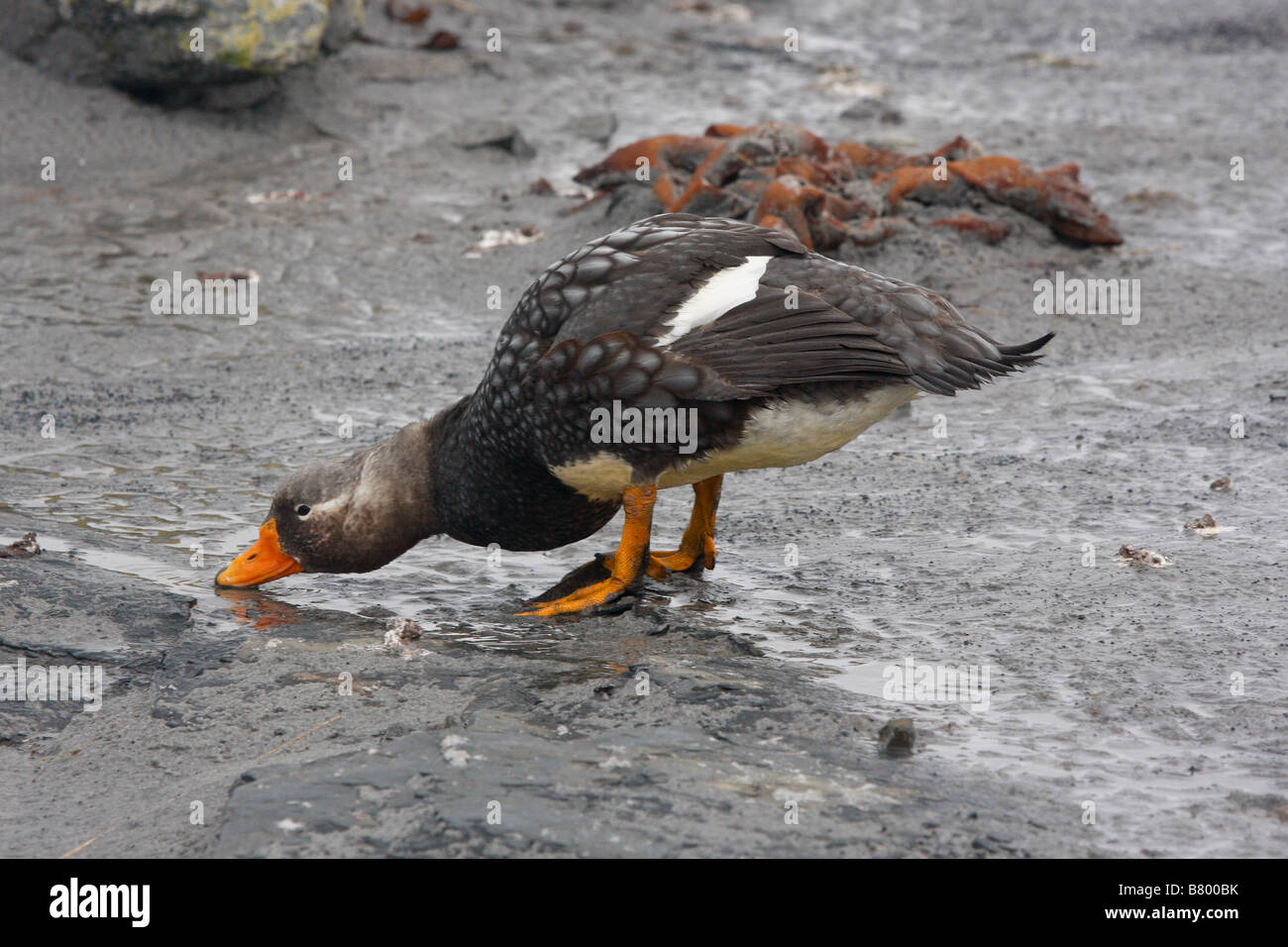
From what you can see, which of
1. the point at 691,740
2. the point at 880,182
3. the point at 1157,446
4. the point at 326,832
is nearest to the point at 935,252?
the point at 880,182

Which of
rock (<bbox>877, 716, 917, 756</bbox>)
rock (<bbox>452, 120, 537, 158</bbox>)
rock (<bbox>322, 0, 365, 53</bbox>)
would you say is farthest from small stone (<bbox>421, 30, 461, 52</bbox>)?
→ rock (<bbox>877, 716, 917, 756</bbox>)

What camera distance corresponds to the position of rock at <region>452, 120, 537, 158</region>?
10.8m

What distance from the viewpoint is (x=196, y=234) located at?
891 cm

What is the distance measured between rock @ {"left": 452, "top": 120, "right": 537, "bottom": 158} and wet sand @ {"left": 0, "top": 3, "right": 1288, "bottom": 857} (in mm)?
101

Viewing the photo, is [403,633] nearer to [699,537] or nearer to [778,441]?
[699,537]

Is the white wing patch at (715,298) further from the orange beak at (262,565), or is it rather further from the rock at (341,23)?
the rock at (341,23)

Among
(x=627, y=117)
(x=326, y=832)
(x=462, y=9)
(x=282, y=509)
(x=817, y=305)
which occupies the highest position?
(x=462, y=9)

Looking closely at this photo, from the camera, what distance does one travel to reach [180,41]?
998 cm

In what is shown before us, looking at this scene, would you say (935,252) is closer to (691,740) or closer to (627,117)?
(627,117)

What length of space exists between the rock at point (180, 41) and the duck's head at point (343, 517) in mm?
6371

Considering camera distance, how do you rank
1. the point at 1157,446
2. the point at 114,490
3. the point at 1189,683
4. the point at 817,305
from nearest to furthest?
the point at 1189,683 → the point at 817,305 → the point at 114,490 → the point at 1157,446

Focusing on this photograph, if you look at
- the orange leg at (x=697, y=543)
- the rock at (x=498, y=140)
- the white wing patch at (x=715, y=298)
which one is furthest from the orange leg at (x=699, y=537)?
the rock at (x=498, y=140)

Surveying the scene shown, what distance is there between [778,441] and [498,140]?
711 centimetres

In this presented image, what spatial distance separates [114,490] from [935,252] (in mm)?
5002
